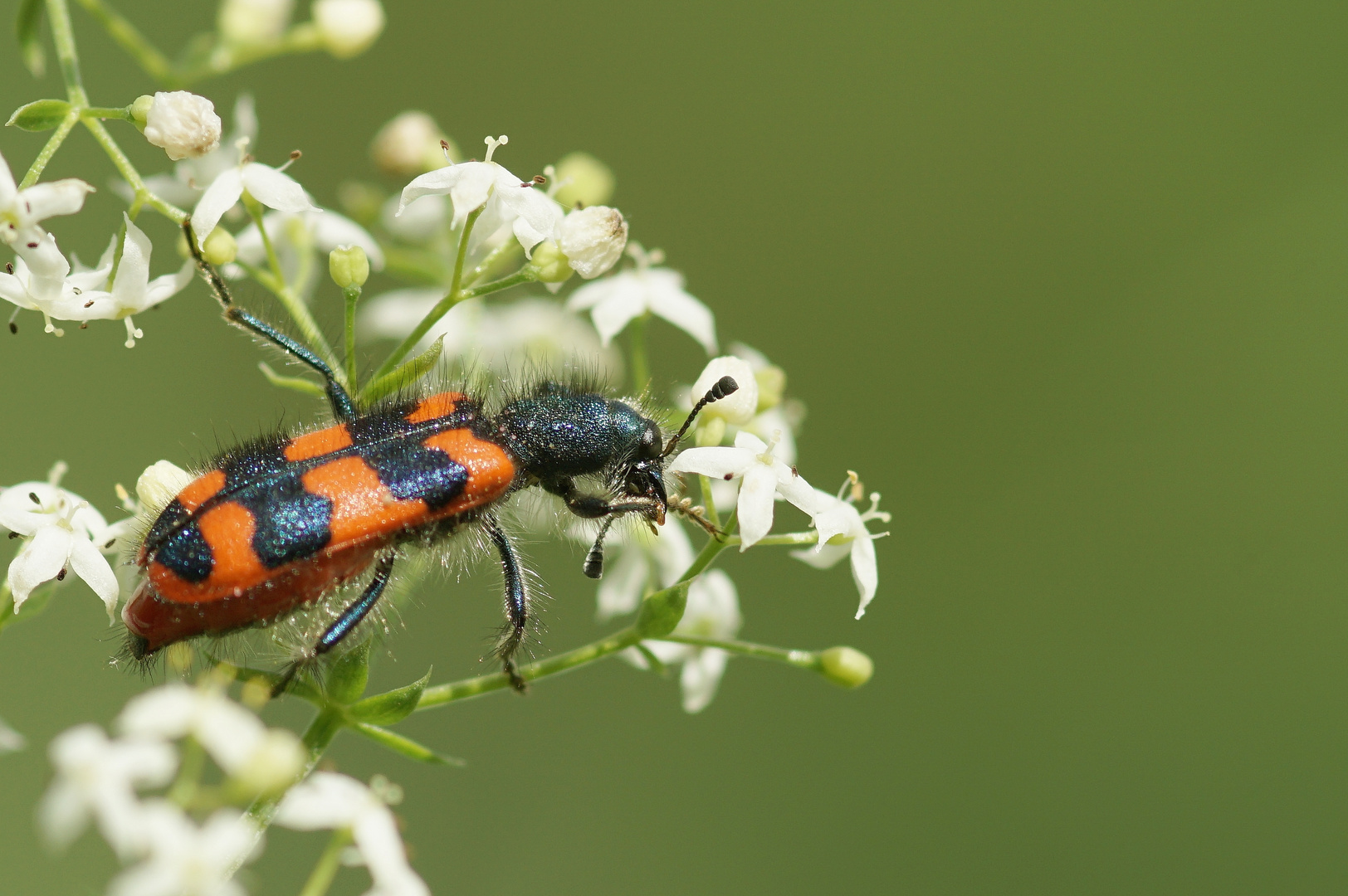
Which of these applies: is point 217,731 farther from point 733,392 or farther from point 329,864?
point 733,392

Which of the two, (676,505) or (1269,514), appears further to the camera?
(1269,514)

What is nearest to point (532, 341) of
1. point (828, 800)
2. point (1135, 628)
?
point (828, 800)

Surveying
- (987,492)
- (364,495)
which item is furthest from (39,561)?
(987,492)

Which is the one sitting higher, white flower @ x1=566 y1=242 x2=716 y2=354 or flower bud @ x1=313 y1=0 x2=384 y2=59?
flower bud @ x1=313 y1=0 x2=384 y2=59

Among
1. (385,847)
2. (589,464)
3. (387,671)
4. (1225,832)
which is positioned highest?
(589,464)

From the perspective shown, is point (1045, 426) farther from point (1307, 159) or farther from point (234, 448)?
point (234, 448)

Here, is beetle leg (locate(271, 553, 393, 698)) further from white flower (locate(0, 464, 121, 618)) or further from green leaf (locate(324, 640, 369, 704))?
white flower (locate(0, 464, 121, 618))

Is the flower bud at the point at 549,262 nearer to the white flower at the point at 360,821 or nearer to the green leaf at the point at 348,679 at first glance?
the green leaf at the point at 348,679

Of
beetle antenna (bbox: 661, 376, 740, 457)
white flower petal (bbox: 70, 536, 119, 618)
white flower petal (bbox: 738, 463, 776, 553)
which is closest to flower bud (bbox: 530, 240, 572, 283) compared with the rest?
beetle antenna (bbox: 661, 376, 740, 457)
